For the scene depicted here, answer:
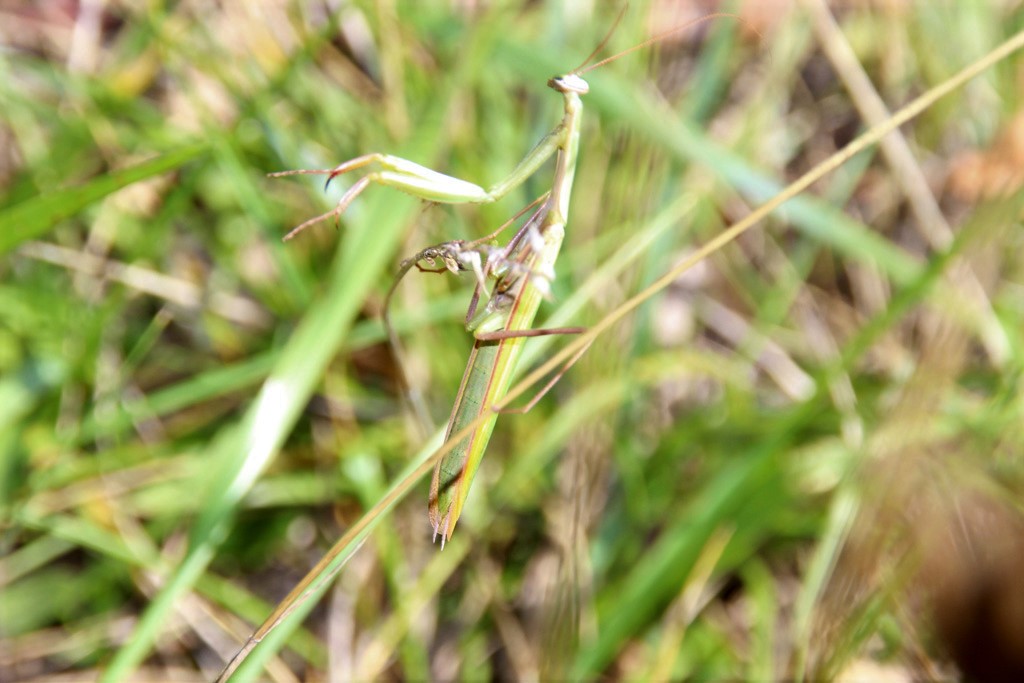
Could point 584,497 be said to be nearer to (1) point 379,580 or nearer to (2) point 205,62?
(1) point 379,580

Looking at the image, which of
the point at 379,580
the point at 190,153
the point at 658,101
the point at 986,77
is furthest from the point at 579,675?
the point at 986,77

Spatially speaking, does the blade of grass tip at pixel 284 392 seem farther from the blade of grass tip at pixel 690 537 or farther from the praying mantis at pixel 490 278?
the blade of grass tip at pixel 690 537

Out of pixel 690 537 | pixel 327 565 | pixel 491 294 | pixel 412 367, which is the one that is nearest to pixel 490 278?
pixel 491 294

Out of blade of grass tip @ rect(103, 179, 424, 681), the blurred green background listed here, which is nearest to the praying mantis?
the blurred green background

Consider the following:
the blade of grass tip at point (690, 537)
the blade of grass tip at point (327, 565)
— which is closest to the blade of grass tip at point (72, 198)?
the blade of grass tip at point (327, 565)

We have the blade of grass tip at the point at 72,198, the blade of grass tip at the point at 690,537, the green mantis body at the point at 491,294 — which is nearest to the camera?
the green mantis body at the point at 491,294

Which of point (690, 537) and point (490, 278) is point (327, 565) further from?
point (690, 537)

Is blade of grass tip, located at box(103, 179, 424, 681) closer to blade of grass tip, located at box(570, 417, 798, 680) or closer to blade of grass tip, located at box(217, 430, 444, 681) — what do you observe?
blade of grass tip, located at box(217, 430, 444, 681)
